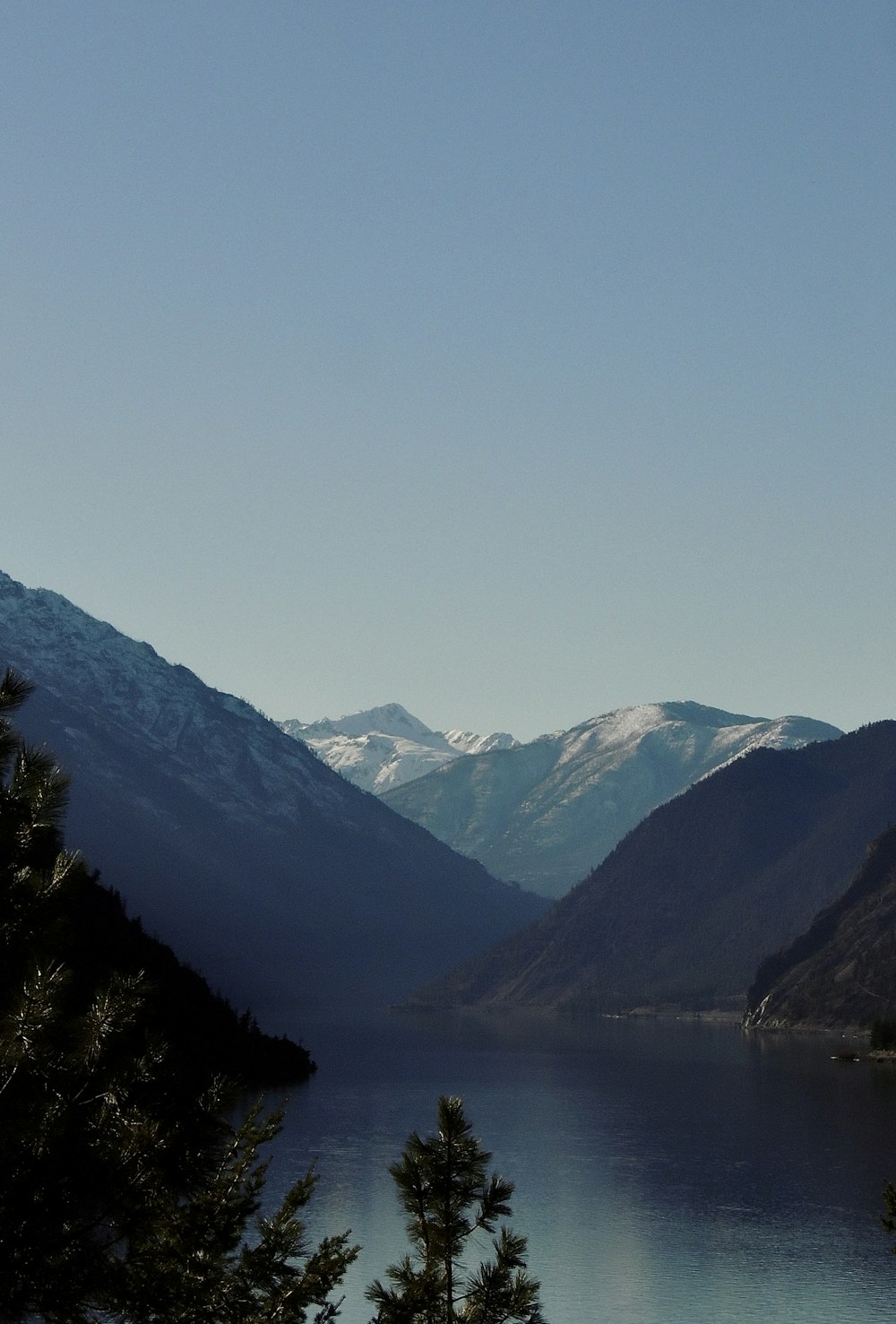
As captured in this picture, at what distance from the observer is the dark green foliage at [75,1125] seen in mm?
22109

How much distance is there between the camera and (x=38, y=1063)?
2234 cm

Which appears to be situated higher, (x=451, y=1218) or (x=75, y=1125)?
(x=75, y=1125)

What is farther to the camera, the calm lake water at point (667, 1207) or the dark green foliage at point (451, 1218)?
the calm lake water at point (667, 1207)

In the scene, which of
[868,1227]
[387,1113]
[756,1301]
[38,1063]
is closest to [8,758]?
[38,1063]

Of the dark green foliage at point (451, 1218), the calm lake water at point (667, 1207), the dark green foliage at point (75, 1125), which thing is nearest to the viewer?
the dark green foliage at point (75, 1125)

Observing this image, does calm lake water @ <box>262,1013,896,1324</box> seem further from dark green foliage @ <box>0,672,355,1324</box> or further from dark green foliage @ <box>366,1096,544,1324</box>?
dark green foliage @ <box>0,672,355,1324</box>

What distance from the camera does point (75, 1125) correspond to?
75.4 feet

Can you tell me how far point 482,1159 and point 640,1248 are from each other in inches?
3530

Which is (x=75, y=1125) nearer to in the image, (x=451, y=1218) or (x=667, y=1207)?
(x=451, y=1218)

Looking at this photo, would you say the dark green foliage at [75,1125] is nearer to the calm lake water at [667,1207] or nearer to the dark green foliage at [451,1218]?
the dark green foliage at [451,1218]

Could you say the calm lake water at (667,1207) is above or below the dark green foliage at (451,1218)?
below

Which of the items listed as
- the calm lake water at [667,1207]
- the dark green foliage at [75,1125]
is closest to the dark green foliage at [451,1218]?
the dark green foliage at [75,1125]

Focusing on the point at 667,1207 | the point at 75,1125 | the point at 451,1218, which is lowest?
the point at 667,1207

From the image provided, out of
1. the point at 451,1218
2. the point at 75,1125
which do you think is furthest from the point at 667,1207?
the point at 75,1125
